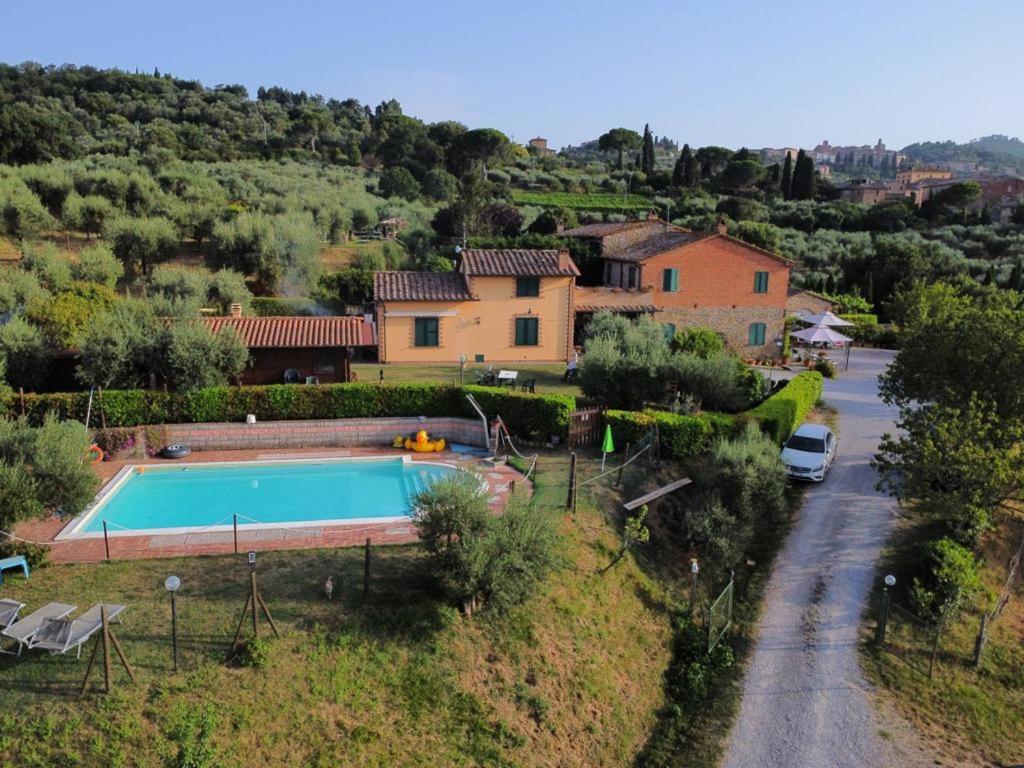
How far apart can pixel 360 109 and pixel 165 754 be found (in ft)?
A: 476

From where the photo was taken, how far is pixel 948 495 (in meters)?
16.6

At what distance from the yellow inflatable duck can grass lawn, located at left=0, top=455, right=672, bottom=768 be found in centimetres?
736

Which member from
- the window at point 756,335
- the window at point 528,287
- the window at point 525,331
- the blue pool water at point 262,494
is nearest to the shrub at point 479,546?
the blue pool water at point 262,494

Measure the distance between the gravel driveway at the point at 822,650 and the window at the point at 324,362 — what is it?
15.1 metres

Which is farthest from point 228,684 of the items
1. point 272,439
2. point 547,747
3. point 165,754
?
point 272,439

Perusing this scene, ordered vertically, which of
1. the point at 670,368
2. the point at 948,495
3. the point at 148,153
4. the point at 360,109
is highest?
the point at 360,109

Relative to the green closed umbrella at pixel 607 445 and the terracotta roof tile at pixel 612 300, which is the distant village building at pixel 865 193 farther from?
the green closed umbrella at pixel 607 445

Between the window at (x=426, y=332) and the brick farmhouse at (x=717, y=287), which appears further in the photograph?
the brick farmhouse at (x=717, y=287)

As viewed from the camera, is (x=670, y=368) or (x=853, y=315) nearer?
(x=670, y=368)

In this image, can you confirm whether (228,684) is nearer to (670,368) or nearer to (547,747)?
(547,747)

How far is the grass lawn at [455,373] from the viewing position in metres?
27.7

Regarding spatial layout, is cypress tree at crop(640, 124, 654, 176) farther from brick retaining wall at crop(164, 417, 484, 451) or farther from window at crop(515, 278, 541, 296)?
brick retaining wall at crop(164, 417, 484, 451)

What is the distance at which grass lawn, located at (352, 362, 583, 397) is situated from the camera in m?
27.7

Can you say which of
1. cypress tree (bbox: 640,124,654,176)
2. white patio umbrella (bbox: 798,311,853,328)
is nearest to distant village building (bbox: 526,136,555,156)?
cypress tree (bbox: 640,124,654,176)
